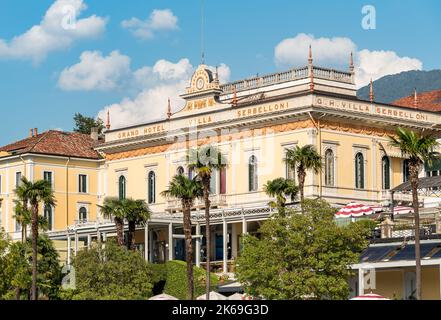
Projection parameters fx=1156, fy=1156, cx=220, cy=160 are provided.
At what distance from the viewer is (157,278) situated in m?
66.3

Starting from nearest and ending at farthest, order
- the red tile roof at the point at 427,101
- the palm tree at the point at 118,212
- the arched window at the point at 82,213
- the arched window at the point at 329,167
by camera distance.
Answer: the palm tree at the point at 118,212 → the arched window at the point at 329,167 → the red tile roof at the point at 427,101 → the arched window at the point at 82,213

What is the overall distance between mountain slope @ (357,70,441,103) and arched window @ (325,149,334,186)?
331 feet

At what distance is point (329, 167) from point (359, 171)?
2.74 meters

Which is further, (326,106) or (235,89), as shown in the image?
(235,89)

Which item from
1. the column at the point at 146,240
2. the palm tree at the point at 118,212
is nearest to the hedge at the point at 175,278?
the palm tree at the point at 118,212

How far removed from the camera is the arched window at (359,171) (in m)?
71.8

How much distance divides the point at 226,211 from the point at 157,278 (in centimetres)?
680

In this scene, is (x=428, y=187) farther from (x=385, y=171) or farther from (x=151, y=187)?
(x=151, y=187)

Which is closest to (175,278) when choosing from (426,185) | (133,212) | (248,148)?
(133,212)

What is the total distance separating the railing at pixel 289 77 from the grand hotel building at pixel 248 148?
0.09 metres

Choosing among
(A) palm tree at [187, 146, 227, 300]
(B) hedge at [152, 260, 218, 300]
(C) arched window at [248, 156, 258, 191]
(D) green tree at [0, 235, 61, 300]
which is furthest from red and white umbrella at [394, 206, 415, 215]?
(D) green tree at [0, 235, 61, 300]

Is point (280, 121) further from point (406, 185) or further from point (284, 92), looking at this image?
point (406, 185)

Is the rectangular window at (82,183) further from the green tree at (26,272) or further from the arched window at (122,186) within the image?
the green tree at (26,272)
